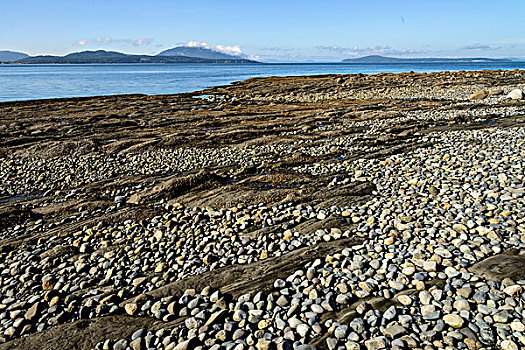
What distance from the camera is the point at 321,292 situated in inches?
207

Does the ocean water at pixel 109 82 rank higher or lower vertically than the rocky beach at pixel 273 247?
higher

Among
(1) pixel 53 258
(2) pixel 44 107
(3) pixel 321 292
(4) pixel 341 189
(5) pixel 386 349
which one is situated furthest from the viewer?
(2) pixel 44 107

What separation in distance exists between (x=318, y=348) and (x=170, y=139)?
608 inches

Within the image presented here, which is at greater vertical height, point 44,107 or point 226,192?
point 44,107

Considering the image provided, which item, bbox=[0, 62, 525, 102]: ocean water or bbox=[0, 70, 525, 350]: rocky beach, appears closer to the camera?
A: bbox=[0, 70, 525, 350]: rocky beach

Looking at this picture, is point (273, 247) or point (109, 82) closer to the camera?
point (273, 247)

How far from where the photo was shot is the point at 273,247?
6.85 meters

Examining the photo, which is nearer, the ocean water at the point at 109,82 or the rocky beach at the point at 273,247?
the rocky beach at the point at 273,247

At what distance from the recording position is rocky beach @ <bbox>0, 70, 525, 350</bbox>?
466 centimetres

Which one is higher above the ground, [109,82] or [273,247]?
[109,82]

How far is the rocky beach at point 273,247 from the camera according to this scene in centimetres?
466

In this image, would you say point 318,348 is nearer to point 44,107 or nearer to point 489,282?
point 489,282

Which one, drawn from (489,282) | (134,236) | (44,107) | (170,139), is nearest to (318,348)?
(489,282)

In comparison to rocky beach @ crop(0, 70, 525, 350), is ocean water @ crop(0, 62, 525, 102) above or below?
above
